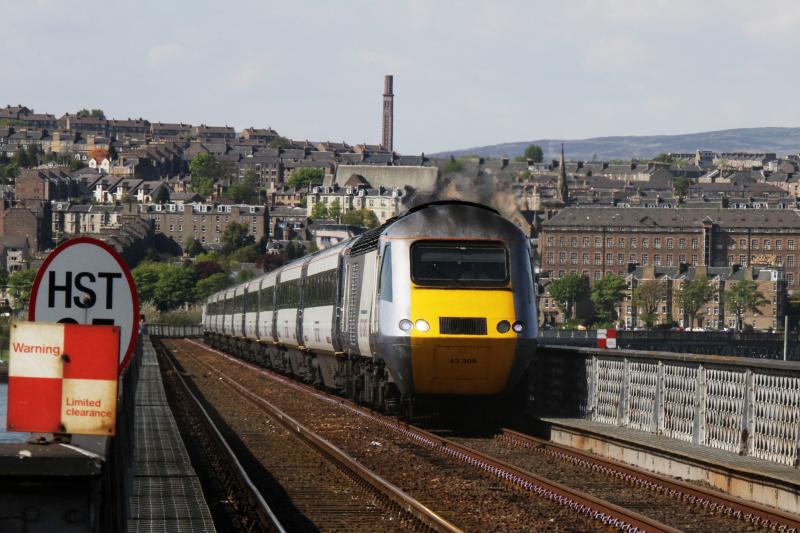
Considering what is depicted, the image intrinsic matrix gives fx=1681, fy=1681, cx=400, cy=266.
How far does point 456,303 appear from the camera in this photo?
2414cm

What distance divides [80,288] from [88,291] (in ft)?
0.17

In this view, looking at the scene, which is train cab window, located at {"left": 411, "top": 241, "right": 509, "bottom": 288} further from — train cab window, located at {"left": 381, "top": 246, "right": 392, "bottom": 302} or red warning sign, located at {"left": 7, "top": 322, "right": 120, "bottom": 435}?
red warning sign, located at {"left": 7, "top": 322, "right": 120, "bottom": 435}

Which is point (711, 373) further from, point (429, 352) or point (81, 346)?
point (81, 346)

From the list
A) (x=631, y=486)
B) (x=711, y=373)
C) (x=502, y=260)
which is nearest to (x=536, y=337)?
(x=502, y=260)

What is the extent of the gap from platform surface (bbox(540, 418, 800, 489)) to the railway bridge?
0.03m

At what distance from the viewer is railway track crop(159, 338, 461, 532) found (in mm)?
14930

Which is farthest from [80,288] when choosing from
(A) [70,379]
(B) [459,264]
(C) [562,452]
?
(B) [459,264]

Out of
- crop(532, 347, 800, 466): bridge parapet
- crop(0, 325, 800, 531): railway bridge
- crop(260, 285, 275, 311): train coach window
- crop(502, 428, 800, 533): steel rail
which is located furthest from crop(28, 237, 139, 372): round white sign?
crop(260, 285, 275, 311): train coach window

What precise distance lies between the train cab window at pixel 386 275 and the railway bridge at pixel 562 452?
210 cm

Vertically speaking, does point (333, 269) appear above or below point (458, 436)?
above

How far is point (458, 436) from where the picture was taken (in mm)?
25062

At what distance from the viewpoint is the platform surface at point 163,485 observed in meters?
14.5

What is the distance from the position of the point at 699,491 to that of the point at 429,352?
326 inches

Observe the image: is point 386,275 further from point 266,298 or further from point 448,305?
point 266,298
